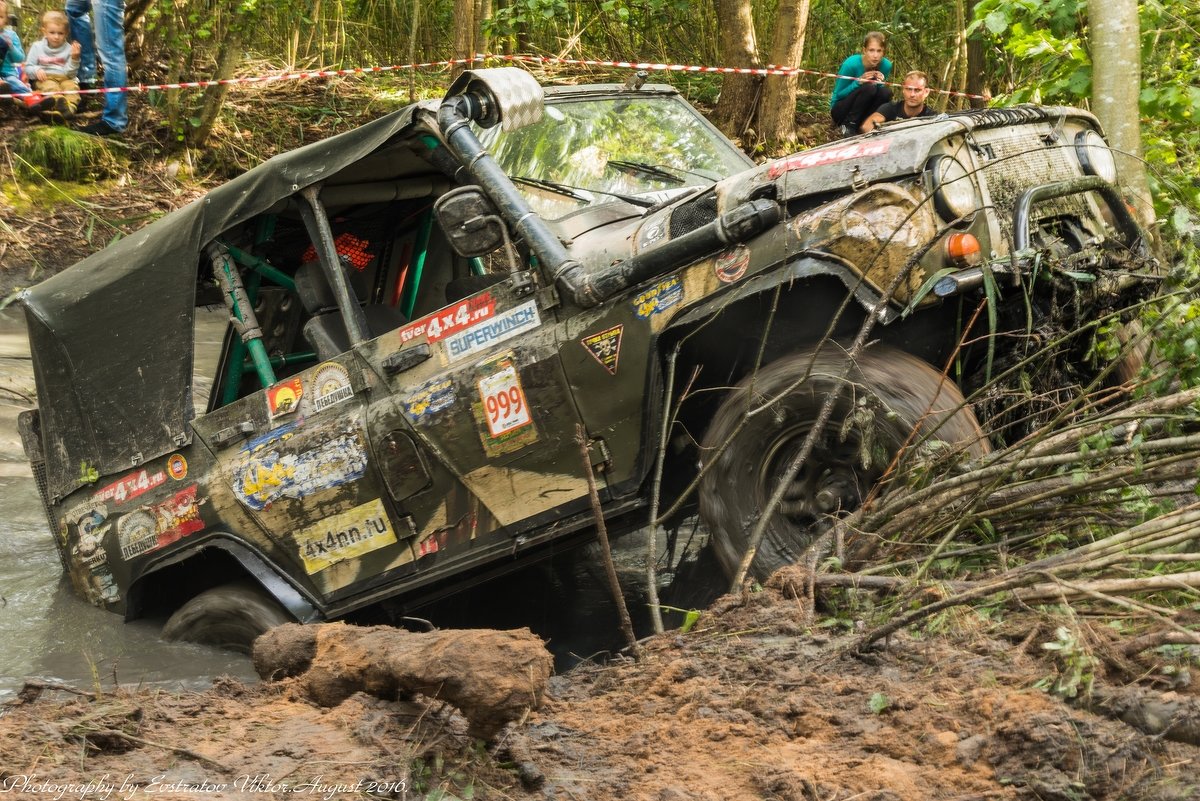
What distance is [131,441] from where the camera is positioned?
5242 mm

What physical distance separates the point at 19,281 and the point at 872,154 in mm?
8294

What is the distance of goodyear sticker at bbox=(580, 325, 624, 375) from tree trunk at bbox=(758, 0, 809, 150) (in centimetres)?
718

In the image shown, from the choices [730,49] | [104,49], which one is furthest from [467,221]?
[104,49]

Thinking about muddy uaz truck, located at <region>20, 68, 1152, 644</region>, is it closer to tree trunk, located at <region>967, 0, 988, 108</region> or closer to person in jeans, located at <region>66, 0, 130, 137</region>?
person in jeans, located at <region>66, 0, 130, 137</region>

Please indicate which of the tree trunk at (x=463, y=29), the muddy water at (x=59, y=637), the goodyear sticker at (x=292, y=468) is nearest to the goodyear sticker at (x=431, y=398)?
the goodyear sticker at (x=292, y=468)

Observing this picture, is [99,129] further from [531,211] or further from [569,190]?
[531,211]

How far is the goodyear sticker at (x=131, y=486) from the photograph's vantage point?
5.21 metres

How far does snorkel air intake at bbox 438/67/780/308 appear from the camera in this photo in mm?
3893

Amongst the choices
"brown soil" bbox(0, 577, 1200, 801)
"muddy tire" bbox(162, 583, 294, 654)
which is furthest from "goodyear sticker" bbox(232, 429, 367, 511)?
"brown soil" bbox(0, 577, 1200, 801)

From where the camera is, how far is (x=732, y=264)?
3896 millimetres

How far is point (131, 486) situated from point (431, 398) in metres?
1.72

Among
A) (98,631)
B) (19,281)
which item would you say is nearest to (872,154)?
(98,631)

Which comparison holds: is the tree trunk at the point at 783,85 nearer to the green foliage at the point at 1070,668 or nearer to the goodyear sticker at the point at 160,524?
the goodyear sticker at the point at 160,524

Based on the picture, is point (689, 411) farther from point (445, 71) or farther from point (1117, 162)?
point (445, 71)
